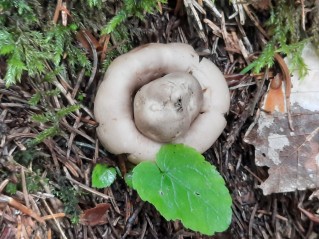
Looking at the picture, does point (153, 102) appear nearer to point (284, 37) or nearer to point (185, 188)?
point (185, 188)

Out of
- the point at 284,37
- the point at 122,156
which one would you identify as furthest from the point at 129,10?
the point at 284,37

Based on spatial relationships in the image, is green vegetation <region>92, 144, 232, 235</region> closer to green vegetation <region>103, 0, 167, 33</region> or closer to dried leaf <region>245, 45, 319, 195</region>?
dried leaf <region>245, 45, 319, 195</region>

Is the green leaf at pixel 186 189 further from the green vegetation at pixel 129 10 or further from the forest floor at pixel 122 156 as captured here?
the green vegetation at pixel 129 10

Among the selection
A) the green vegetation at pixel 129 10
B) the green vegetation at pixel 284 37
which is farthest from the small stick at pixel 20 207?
the green vegetation at pixel 284 37

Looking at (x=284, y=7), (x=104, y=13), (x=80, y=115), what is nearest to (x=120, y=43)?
(x=104, y=13)

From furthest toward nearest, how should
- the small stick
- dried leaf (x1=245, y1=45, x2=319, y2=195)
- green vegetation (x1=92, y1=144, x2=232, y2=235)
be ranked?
dried leaf (x1=245, y1=45, x2=319, y2=195) → green vegetation (x1=92, y1=144, x2=232, y2=235) → the small stick

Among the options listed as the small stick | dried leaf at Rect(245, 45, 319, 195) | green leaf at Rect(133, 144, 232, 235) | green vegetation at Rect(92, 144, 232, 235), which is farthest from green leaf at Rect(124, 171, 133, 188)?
dried leaf at Rect(245, 45, 319, 195)
